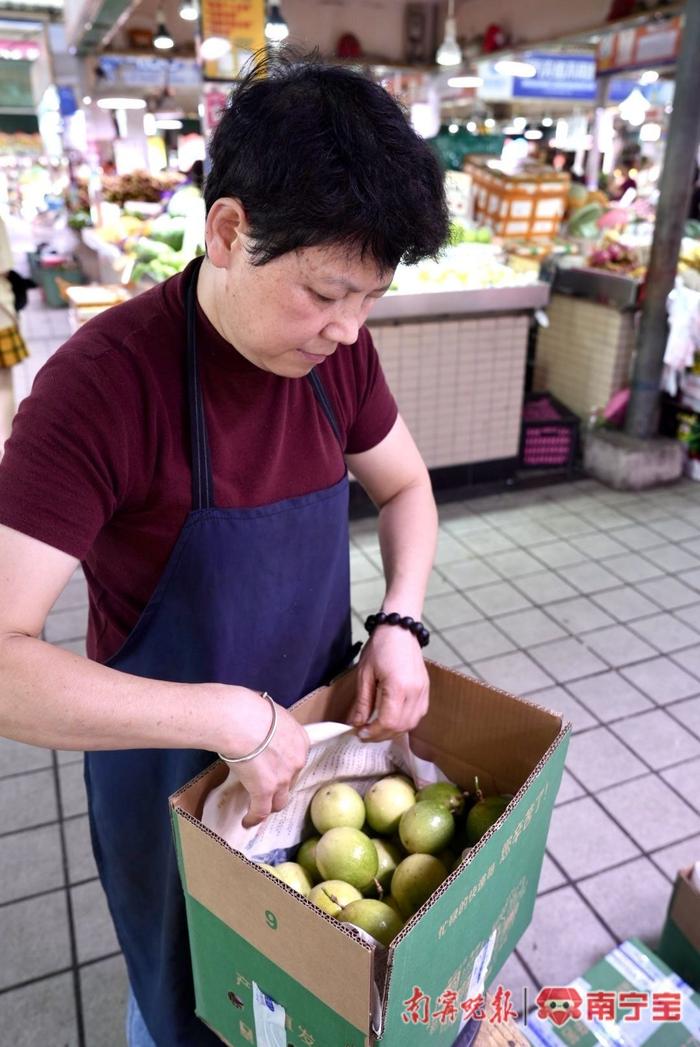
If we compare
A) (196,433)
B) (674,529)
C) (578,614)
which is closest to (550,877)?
(578,614)

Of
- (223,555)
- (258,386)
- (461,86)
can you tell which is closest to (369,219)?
(258,386)

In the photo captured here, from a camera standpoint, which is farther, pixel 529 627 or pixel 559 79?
pixel 559 79

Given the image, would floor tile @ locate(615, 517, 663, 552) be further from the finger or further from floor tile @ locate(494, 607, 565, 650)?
the finger

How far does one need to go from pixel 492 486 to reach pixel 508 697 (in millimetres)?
4044

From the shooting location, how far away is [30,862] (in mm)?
2357

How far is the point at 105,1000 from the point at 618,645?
8.20 ft

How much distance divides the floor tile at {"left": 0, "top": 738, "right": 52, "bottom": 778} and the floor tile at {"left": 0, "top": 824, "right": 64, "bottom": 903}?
1.02 feet

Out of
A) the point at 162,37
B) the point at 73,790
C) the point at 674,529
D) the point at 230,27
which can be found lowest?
the point at 674,529

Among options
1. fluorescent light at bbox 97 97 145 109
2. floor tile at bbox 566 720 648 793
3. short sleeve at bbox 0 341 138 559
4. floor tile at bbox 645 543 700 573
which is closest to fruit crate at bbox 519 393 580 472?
floor tile at bbox 645 543 700 573

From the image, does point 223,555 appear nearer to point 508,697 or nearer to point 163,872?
point 508,697

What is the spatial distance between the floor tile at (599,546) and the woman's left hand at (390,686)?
322 centimetres

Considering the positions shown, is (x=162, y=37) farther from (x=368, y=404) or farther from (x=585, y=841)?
(x=585, y=841)

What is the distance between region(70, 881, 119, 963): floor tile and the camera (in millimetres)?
2098

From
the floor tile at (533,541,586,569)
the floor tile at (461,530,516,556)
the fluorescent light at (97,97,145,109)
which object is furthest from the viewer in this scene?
the fluorescent light at (97,97,145,109)
